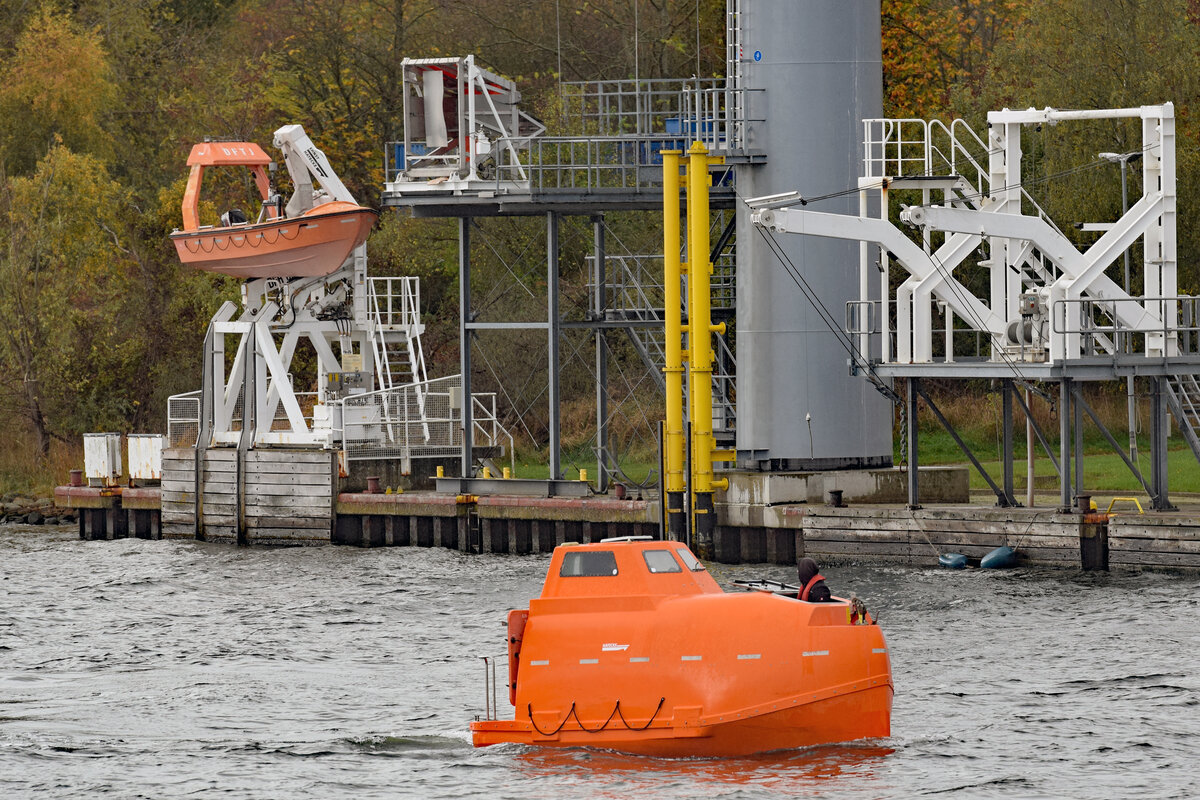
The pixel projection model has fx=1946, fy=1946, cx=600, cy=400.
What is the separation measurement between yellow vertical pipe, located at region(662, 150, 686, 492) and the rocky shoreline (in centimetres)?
2234

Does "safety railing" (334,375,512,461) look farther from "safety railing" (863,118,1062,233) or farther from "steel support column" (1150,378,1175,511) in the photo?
"steel support column" (1150,378,1175,511)

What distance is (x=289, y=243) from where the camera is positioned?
45.4 meters

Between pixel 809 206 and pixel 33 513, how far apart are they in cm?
2515

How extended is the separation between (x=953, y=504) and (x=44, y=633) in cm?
1757

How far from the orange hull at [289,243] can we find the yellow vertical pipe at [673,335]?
33.8ft

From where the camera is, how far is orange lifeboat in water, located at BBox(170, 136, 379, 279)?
45.4 metres

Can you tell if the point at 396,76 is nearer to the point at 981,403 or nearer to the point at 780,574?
the point at 981,403

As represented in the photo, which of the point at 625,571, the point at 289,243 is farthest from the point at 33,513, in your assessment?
the point at 625,571

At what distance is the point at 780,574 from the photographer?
35.7 m

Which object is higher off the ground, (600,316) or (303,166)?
(303,166)

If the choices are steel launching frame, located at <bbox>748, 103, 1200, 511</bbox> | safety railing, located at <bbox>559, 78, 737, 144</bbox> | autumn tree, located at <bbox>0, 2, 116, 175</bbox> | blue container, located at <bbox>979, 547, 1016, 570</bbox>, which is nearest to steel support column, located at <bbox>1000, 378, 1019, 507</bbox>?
steel launching frame, located at <bbox>748, 103, 1200, 511</bbox>

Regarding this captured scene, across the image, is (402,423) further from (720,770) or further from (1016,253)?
(720,770)

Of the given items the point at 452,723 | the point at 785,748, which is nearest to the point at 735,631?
the point at 785,748

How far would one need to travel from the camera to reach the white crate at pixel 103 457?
49.6 metres
